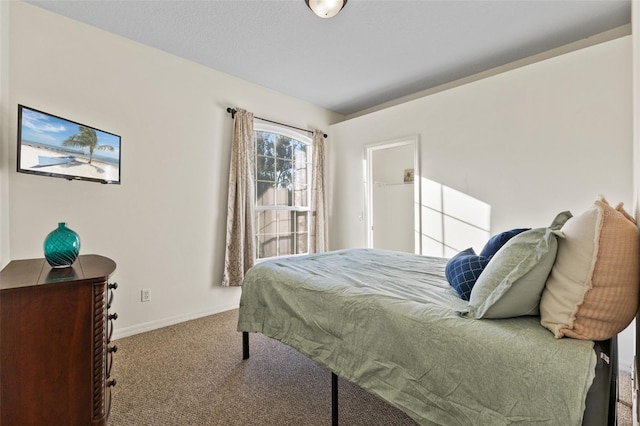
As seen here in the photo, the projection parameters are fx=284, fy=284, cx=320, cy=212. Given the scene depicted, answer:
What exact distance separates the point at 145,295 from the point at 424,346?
110 inches

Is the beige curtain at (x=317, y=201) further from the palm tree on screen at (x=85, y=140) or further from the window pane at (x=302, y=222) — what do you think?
the palm tree on screen at (x=85, y=140)

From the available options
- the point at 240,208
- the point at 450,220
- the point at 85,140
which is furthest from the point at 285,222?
the point at 85,140

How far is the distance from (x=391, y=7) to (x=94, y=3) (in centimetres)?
241

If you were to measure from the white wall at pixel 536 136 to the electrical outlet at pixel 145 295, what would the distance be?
131 inches

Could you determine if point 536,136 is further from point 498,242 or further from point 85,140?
point 85,140

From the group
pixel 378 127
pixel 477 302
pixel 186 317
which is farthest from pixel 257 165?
pixel 477 302

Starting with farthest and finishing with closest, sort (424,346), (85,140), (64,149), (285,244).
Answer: (285,244) < (85,140) < (64,149) < (424,346)

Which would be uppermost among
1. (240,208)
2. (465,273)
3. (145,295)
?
(240,208)

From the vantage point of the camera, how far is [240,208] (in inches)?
135

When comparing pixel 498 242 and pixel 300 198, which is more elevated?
pixel 300 198

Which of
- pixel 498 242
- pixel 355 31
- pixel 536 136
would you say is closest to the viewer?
pixel 498 242

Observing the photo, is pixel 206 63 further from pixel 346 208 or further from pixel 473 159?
pixel 473 159

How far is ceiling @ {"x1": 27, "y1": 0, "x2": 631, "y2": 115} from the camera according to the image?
2318 mm

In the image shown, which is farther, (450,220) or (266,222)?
(266,222)
